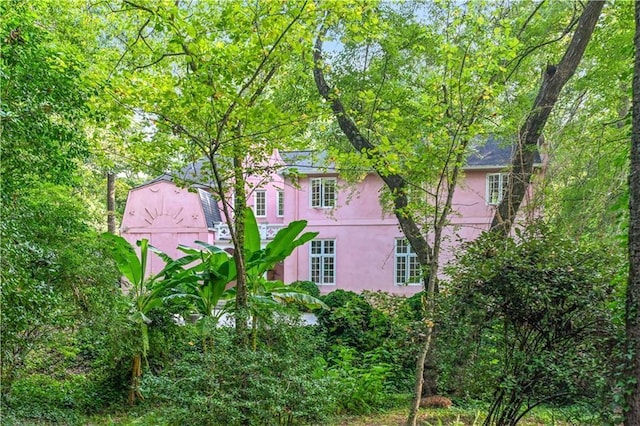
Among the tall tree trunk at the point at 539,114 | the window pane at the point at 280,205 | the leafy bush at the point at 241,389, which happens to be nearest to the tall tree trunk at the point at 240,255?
the leafy bush at the point at 241,389

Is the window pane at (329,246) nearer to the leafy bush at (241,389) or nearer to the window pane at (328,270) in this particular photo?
the window pane at (328,270)

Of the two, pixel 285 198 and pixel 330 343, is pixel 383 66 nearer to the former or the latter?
pixel 330 343

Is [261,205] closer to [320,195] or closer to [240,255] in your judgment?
[320,195]

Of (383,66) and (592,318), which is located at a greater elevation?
(383,66)

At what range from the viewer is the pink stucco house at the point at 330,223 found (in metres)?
12.9

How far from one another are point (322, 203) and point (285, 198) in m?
1.31

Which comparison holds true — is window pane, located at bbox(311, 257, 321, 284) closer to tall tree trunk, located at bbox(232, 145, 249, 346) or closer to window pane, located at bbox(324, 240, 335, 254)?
window pane, located at bbox(324, 240, 335, 254)

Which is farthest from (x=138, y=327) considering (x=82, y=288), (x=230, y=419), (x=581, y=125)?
(x=581, y=125)

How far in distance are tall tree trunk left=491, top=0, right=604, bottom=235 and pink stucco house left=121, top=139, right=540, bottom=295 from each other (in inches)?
262

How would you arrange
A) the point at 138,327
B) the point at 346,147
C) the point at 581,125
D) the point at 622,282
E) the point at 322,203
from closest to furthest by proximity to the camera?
the point at 622,282
the point at 138,327
the point at 581,125
the point at 346,147
the point at 322,203

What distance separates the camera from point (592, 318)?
2.85 m

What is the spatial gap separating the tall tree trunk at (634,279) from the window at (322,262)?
39.4ft

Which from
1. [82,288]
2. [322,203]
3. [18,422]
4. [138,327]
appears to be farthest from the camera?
[322,203]

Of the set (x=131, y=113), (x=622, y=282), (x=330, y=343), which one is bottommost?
(x=330, y=343)
